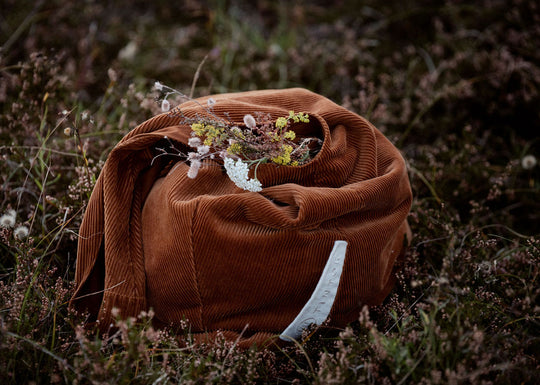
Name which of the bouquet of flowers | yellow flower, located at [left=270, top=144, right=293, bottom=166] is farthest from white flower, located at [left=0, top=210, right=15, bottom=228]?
yellow flower, located at [left=270, top=144, right=293, bottom=166]

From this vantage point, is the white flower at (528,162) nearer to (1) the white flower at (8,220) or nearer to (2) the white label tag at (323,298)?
(2) the white label tag at (323,298)

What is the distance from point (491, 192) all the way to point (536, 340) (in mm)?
1104

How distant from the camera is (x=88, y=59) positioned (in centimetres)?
365

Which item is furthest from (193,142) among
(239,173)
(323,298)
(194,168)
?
(323,298)

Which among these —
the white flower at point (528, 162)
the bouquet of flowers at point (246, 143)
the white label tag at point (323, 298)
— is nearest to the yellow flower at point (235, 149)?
the bouquet of flowers at point (246, 143)

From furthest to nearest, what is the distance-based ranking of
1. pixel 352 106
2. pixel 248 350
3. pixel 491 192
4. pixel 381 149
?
pixel 352 106
pixel 491 192
pixel 381 149
pixel 248 350

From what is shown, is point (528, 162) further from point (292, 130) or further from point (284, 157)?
point (284, 157)

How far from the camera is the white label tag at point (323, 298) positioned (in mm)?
1633

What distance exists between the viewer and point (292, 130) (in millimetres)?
1812

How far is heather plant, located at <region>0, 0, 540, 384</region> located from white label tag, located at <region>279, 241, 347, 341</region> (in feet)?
0.19

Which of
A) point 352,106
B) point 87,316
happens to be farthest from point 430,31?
point 87,316

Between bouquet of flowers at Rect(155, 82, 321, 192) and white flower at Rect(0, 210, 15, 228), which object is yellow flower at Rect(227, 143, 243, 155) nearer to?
bouquet of flowers at Rect(155, 82, 321, 192)

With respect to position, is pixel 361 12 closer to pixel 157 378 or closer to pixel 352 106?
pixel 352 106

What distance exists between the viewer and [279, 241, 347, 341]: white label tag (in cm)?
163
